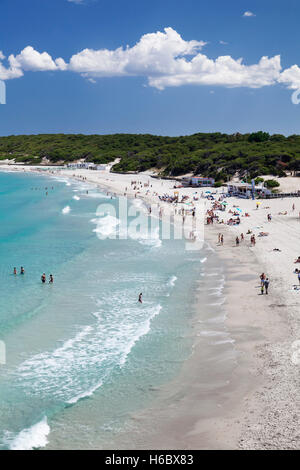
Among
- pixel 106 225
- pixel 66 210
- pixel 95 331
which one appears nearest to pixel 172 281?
pixel 95 331

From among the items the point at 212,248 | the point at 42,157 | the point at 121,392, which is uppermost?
the point at 42,157

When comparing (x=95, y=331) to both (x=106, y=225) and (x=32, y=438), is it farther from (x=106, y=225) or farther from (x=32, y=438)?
(x=106, y=225)

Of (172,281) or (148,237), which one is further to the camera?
(148,237)

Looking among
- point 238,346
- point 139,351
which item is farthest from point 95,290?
point 238,346

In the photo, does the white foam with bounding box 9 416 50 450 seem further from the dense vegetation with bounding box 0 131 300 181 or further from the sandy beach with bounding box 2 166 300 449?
the dense vegetation with bounding box 0 131 300 181

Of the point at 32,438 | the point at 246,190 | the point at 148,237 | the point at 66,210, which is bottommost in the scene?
the point at 32,438
